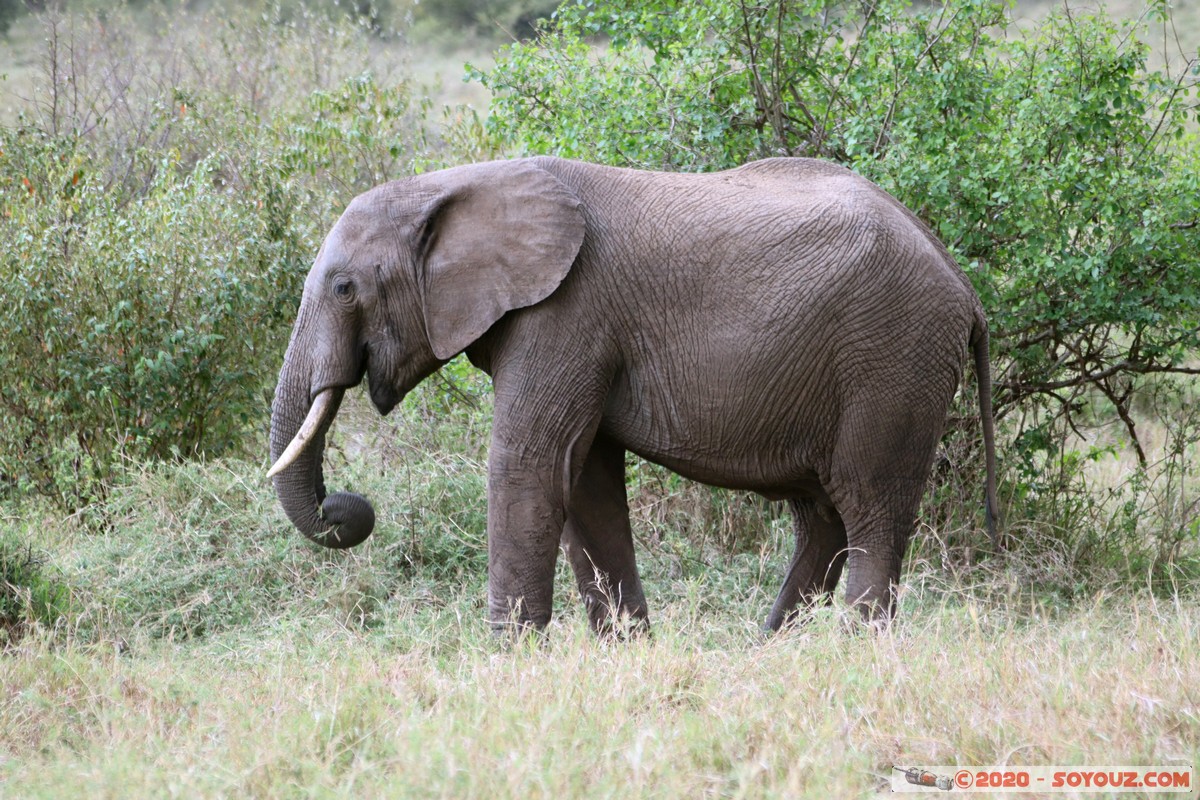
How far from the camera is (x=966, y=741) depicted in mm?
3816

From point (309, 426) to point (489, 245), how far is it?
3.47 ft

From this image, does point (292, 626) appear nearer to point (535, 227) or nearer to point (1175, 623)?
point (535, 227)

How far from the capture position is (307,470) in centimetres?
586

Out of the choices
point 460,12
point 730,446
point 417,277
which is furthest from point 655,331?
point 460,12

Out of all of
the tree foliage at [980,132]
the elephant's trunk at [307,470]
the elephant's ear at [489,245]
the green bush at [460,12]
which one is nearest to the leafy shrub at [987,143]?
the tree foliage at [980,132]

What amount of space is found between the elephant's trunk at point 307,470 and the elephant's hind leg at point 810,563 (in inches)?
74.5

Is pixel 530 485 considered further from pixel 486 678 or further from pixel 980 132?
pixel 980 132

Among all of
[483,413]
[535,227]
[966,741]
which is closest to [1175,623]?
[966,741]

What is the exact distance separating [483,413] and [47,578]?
109 inches

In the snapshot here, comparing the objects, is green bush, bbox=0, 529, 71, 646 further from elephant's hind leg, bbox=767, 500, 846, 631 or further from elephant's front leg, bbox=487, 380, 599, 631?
elephant's hind leg, bbox=767, 500, 846, 631

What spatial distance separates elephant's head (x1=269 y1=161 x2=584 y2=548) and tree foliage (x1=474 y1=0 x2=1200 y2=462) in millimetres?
2020

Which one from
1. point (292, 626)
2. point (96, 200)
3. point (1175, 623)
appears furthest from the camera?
point (96, 200)

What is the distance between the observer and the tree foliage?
6.81 m

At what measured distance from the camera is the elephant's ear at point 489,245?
548 cm
